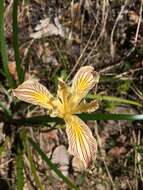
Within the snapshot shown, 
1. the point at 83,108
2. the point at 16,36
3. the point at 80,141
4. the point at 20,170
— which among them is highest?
the point at 16,36

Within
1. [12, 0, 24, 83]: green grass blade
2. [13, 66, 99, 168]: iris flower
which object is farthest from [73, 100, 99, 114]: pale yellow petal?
[12, 0, 24, 83]: green grass blade

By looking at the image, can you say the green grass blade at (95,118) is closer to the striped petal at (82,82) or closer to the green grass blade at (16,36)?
the striped petal at (82,82)

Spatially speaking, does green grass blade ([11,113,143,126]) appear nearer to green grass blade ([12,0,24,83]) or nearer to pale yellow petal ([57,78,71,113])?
pale yellow petal ([57,78,71,113])

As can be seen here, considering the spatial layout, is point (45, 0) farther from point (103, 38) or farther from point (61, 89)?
point (61, 89)

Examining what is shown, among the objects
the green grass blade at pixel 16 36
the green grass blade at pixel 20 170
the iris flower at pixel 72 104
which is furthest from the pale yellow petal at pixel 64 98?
the green grass blade at pixel 20 170

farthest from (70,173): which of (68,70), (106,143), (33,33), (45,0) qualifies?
(45,0)

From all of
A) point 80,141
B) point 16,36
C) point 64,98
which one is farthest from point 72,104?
point 16,36

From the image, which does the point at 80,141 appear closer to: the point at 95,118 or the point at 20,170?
the point at 95,118
